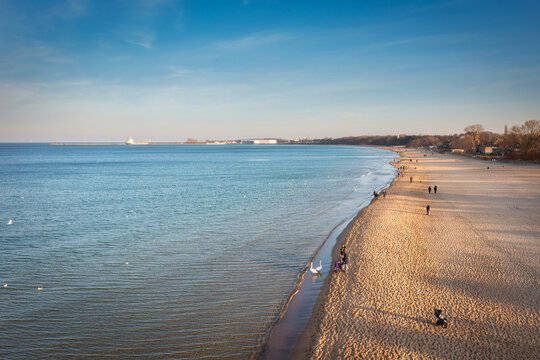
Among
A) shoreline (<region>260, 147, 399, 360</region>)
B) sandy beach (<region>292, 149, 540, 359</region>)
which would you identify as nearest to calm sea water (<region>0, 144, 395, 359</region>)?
shoreline (<region>260, 147, 399, 360</region>)

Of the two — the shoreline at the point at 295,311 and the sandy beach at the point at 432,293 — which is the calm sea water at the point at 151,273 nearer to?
the shoreline at the point at 295,311

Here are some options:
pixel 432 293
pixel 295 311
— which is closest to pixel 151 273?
pixel 295 311

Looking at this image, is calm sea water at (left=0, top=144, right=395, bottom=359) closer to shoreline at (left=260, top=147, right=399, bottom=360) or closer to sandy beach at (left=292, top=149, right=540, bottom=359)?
shoreline at (left=260, top=147, right=399, bottom=360)

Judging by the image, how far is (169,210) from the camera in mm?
35906

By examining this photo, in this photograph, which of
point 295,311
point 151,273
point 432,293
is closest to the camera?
point 295,311

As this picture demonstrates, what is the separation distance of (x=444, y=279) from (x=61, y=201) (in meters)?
43.7

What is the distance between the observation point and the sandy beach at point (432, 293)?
11.2 metres

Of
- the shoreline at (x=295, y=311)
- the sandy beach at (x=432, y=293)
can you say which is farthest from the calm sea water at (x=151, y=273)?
the sandy beach at (x=432, y=293)

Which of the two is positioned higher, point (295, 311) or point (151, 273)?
point (151, 273)

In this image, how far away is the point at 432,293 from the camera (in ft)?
48.9

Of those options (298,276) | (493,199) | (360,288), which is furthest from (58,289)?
(493,199)

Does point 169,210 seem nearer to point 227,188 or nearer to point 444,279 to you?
point 227,188

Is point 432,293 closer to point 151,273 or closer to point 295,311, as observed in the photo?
point 295,311

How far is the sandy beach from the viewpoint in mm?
11250
